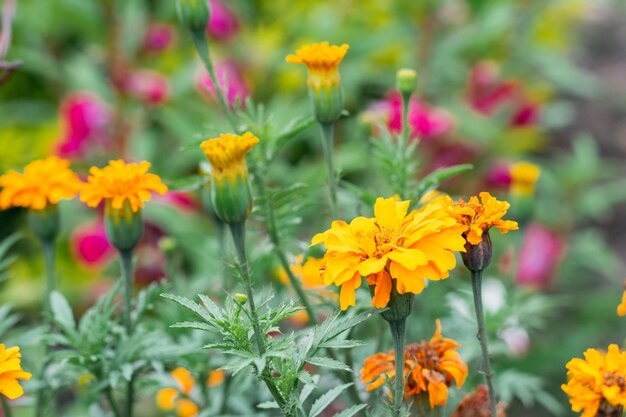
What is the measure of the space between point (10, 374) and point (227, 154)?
9.4 inches

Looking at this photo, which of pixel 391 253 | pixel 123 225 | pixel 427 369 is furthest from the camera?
pixel 123 225

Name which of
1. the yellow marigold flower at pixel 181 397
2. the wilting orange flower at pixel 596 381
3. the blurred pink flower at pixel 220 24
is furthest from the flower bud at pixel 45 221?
the blurred pink flower at pixel 220 24

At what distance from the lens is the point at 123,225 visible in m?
0.84

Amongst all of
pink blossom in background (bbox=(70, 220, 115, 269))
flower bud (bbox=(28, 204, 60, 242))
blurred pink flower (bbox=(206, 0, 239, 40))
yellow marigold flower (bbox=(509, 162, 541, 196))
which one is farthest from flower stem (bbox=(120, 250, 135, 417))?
blurred pink flower (bbox=(206, 0, 239, 40))

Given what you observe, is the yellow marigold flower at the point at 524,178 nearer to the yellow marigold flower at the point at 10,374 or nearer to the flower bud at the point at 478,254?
the flower bud at the point at 478,254

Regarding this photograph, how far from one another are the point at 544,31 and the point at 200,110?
42.2 inches

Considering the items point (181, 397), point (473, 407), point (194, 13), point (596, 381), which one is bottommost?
point (181, 397)

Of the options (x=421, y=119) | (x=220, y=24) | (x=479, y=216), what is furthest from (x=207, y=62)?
(x=220, y=24)

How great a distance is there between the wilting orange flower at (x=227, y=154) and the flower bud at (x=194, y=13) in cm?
25

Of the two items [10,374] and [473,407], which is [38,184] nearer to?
[10,374]

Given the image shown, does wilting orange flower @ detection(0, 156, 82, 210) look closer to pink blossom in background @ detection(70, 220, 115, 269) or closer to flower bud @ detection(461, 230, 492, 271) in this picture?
flower bud @ detection(461, 230, 492, 271)

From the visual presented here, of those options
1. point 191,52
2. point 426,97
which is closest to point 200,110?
point 191,52

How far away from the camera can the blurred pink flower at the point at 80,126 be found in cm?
183

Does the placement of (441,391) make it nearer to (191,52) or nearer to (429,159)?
(429,159)
